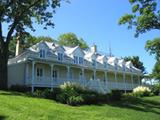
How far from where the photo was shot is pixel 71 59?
47.9m

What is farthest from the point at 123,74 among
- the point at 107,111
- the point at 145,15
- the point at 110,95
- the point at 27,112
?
the point at 27,112

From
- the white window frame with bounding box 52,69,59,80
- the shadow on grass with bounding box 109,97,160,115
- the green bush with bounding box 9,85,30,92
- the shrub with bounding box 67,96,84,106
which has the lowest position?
the shadow on grass with bounding box 109,97,160,115

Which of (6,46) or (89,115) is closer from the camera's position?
(89,115)

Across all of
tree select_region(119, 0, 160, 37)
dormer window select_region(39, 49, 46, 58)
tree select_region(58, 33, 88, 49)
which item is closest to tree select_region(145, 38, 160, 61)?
tree select_region(119, 0, 160, 37)

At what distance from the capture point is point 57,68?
153ft

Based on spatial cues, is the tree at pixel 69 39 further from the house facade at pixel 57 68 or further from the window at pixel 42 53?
the window at pixel 42 53

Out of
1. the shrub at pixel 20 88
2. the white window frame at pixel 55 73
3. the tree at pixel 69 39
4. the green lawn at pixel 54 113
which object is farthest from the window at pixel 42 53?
the tree at pixel 69 39

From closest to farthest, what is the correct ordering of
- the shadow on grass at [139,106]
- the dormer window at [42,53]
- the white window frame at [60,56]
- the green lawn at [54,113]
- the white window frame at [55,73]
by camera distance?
the green lawn at [54,113], the shadow on grass at [139,106], the dormer window at [42,53], the white window frame at [60,56], the white window frame at [55,73]

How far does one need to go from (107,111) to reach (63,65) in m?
21.5

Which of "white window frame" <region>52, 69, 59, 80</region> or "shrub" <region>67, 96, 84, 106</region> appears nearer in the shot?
"shrub" <region>67, 96, 84, 106</region>

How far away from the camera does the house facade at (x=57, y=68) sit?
40562 mm

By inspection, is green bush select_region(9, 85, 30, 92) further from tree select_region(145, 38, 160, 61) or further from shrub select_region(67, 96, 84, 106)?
tree select_region(145, 38, 160, 61)

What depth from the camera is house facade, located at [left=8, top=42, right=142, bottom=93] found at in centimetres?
4056

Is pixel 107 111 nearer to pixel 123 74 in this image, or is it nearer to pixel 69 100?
pixel 69 100
